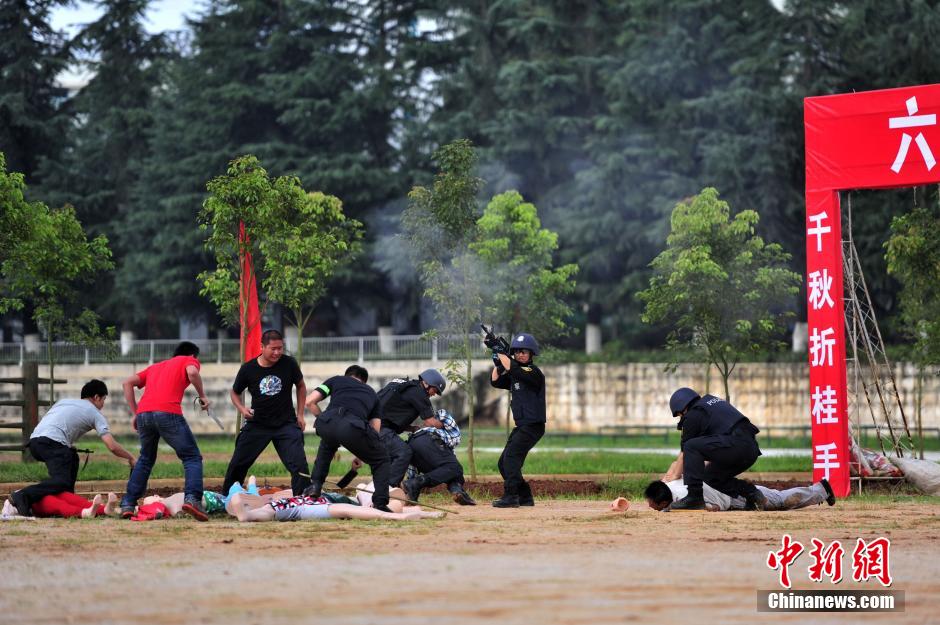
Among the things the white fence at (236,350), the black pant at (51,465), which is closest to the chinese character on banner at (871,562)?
the black pant at (51,465)

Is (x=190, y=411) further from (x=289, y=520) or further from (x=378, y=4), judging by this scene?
(x=289, y=520)

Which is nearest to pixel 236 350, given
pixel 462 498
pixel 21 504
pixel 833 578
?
pixel 462 498

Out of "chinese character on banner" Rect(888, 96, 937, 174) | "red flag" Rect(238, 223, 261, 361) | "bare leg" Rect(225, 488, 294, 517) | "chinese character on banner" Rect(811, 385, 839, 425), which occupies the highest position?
"chinese character on banner" Rect(888, 96, 937, 174)

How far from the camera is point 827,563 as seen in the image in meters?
8.91

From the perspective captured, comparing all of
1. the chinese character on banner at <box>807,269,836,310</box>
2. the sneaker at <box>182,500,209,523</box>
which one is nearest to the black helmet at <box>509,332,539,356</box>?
the sneaker at <box>182,500,209,523</box>

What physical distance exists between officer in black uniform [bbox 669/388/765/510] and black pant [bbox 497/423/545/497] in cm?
149

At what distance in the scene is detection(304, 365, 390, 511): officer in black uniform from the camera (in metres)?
12.9

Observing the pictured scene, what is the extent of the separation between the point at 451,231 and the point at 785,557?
41.2 ft

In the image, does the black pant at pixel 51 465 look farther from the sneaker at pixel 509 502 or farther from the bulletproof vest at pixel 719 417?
the bulletproof vest at pixel 719 417

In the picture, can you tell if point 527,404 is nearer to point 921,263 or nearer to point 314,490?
point 314,490

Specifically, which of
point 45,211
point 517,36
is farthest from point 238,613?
point 517,36

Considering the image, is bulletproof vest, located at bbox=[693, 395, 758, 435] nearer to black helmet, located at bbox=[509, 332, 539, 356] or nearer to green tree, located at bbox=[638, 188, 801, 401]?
black helmet, located at bbox=[509, 332, 539, 356]

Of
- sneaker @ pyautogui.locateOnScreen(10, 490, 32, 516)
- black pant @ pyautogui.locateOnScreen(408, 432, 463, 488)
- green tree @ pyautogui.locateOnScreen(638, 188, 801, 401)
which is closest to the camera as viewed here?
sneaker @ pyautogui.locateOnScreen(10, 490, 32, 516)

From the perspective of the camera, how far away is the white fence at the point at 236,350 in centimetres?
4341
